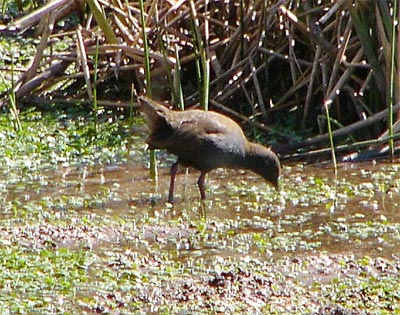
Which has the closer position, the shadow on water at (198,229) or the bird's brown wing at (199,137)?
the shadow on water at (198,229)

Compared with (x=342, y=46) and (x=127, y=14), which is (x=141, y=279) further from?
(x=127, y=14)

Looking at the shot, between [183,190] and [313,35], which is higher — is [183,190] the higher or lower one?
the lower one

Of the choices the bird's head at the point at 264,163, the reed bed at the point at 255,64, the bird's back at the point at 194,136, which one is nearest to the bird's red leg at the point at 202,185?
the bird's back at the point at 194,136

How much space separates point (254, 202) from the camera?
6496 millimetres

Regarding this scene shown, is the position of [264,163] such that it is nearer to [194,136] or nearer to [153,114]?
[194,136]

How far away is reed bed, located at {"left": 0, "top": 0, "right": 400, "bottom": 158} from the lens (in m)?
7.33

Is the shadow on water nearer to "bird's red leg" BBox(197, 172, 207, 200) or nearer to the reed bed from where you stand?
"bird's red leg" BBox(197, 172, 207, 200)

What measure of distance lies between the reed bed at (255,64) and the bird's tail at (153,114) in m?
0.72

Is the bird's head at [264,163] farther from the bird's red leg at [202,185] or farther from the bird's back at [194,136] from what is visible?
the bird's red leg at [202,185]

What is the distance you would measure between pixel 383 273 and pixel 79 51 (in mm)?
3946

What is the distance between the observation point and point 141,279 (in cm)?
477

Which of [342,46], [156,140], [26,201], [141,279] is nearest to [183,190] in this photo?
[156,140]

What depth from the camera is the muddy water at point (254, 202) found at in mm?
5645

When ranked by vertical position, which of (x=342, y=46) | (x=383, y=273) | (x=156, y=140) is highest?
(x=342, y=46)
